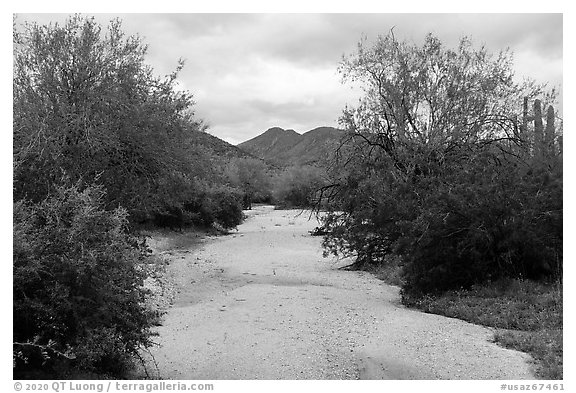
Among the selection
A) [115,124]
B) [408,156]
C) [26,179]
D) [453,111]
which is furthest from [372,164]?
[26,179]

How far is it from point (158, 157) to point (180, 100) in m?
2.25

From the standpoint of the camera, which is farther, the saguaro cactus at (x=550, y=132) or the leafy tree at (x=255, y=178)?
the leafy tree at (x=255, y=178)

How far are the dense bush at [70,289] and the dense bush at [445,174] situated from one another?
24.0 ft

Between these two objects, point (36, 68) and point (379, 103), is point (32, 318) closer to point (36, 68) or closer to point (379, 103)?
point (36, 68)

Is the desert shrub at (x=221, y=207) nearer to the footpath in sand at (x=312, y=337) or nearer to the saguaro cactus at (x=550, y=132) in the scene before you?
the footpath in sand at (x=312, y=337)

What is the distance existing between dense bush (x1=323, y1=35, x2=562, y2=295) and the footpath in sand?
1.58 metres

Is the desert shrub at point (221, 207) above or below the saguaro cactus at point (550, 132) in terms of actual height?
below

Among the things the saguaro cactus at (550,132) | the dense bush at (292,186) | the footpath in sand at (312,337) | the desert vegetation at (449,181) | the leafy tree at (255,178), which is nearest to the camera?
the footpath in sand at (312,337)

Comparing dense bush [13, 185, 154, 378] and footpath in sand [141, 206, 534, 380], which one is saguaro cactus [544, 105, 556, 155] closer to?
footpath in sand [141, 206, 534, 380]

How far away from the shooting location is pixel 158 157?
15789 millimetres

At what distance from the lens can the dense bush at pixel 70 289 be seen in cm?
602

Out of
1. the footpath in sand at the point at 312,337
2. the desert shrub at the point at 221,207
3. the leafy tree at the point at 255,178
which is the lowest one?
the footpath in sand at the point at 312,337

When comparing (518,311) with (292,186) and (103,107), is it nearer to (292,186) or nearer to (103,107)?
(103,107)

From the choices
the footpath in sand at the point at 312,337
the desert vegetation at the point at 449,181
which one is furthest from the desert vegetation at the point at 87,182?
the desert vegetation at the point at 449,181
